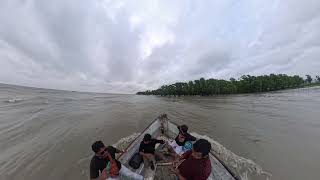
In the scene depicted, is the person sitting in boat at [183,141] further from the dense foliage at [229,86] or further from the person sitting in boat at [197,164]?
the dense foliage at [229,86]

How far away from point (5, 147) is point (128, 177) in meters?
11.1

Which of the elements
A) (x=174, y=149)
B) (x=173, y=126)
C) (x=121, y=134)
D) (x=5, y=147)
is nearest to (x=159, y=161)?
(x=174, y=149)

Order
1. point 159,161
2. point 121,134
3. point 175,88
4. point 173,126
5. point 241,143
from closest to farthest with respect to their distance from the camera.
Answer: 1. point 159,161
2. point 173,126
3. point 241,143
4. point 121,134
5. point 175,88

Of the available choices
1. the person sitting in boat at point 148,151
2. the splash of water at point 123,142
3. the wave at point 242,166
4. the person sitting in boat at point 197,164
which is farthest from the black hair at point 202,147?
the splash of water at point 123,142

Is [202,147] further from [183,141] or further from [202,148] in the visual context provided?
[183,141]

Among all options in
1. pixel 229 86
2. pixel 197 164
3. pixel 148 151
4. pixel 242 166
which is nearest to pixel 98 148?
pixel 197 164

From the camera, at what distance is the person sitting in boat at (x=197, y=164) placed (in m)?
3.58

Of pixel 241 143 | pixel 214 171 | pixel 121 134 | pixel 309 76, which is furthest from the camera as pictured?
pixel 309 76

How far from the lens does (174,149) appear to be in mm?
7824

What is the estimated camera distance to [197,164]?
3.85m

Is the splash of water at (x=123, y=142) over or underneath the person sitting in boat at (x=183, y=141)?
underneath

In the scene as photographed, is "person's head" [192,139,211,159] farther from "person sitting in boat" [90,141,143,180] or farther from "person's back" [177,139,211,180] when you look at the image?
"person sitting in boat" [90,141,143,180]

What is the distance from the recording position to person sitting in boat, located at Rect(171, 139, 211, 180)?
358 cm

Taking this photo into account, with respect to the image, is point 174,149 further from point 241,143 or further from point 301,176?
point 241,143
